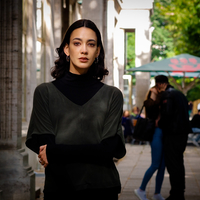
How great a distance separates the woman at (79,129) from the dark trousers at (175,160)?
4.41m

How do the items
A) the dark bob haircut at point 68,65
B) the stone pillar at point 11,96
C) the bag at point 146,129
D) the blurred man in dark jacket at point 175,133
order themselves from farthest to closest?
the bag at point 146,129 < the blurred man in dark jacket at point 175,133 < the stone pillar at point 11,96 < the dark bob haircut at point 68,65

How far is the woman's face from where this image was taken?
264cm

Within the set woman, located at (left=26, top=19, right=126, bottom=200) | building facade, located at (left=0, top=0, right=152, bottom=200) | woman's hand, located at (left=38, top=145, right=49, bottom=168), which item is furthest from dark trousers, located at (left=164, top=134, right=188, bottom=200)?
woman's hand, located at (left=38, top=145, right=49, bottom=168)

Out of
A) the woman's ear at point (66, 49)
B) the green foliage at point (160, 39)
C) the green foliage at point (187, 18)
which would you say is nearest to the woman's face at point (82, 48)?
the woman's ear at point (66, 49)

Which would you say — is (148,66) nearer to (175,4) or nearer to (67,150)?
(175,4)

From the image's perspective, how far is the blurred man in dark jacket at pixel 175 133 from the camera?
22.8ft

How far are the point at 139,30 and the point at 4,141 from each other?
18.8 meters

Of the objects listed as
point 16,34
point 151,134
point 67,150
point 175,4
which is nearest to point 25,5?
point 16,34

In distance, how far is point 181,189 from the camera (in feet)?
23.0

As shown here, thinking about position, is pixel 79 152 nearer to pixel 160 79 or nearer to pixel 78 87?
pixel 78 87

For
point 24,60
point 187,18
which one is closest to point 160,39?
point 187,18

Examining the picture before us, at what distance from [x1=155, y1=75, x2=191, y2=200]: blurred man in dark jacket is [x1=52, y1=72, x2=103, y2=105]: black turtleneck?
4.38 metres

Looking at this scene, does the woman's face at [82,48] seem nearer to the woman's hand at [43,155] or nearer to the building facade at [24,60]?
the woman's hand at [43,155]

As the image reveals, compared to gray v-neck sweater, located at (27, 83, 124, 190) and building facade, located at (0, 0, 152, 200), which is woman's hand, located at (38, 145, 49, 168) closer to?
gray v-neck sweater, located at (27, 83, 124, 190)
